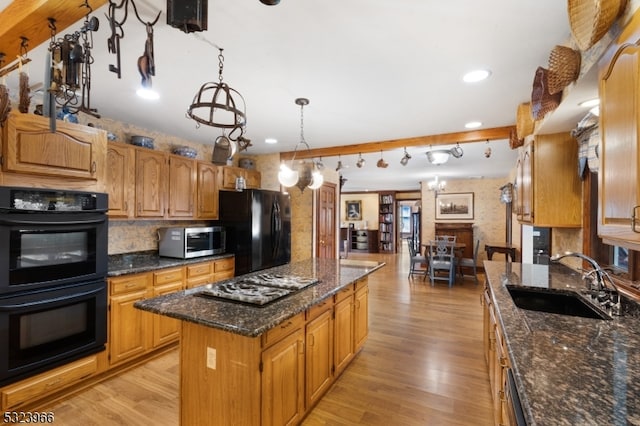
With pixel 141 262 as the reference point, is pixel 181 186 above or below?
above

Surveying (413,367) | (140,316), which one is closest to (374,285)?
(413,367)

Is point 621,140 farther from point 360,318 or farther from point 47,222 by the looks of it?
point 47,222

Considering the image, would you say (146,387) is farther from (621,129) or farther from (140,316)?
(621,129)

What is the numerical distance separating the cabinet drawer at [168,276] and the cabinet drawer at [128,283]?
0.34ft

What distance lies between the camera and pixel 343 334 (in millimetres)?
2539

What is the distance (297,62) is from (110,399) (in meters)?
2.88

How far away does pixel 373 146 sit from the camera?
4.24 meters

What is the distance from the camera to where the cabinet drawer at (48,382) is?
6.63 feet

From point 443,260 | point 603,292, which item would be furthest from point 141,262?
point 443,260

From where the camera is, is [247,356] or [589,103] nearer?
[247,356]

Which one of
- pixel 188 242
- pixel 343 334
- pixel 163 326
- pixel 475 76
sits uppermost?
pixel 475 76

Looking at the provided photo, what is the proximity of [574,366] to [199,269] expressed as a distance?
3336 millimetres

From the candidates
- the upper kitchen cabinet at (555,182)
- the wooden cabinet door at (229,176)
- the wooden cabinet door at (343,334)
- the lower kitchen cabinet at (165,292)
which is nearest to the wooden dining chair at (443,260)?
the upper kitchen cabinet at (555,182)

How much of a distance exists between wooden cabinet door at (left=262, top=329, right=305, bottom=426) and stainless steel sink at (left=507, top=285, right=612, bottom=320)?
5.24 feet
